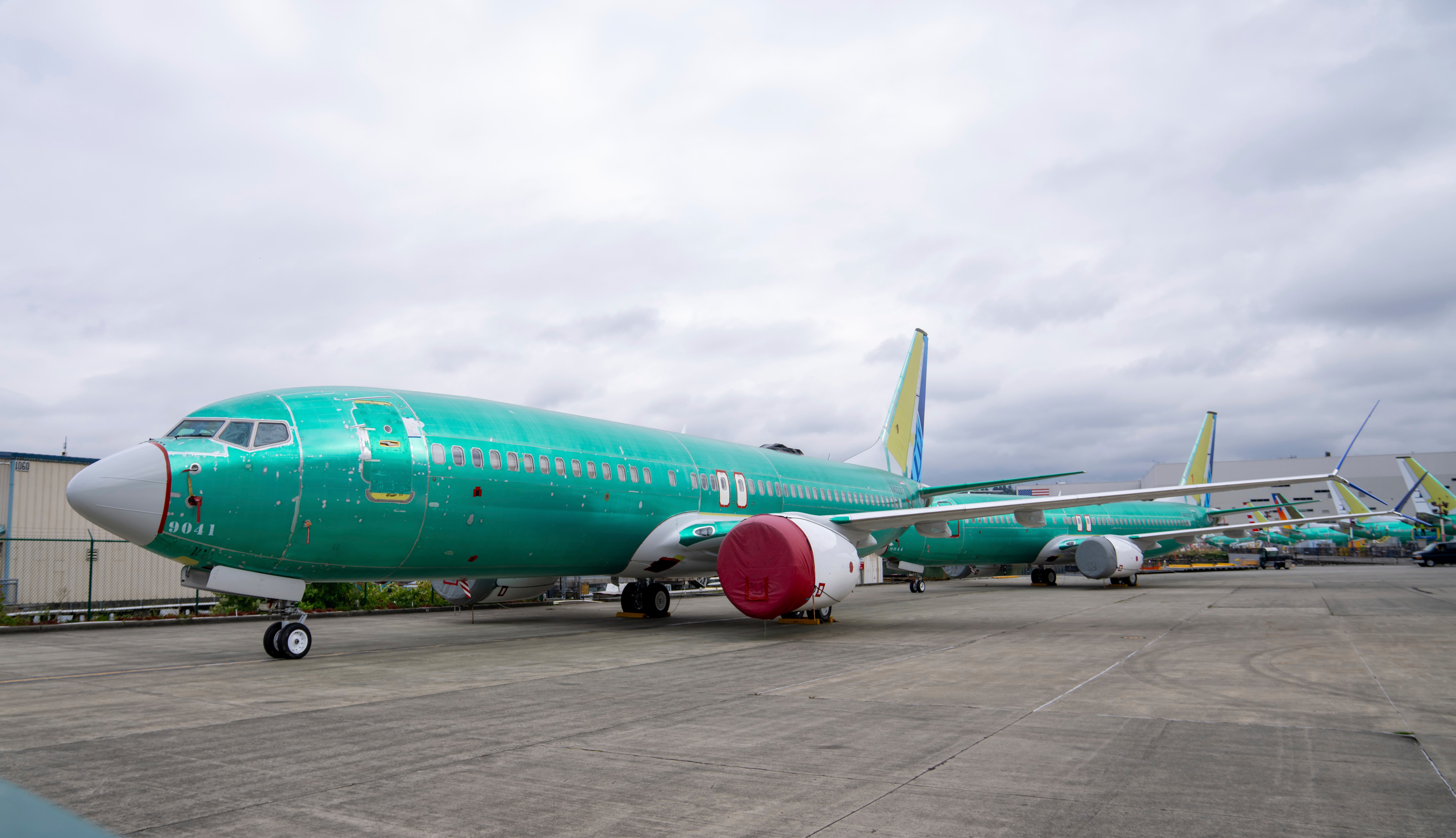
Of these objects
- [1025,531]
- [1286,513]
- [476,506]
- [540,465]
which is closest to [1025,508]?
[540,465]

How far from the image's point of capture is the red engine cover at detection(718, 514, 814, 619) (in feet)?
45.6

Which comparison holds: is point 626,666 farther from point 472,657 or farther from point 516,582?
point 516,582

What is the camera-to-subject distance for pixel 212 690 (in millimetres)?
8469

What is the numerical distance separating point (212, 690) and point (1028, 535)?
31.0m

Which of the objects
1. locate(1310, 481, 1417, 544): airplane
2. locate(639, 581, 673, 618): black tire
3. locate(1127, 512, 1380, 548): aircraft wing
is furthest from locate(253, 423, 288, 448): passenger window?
locate(1310, 481, 1417, 544): airplane

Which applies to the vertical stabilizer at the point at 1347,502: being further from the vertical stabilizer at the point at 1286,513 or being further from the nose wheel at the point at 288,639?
the nose wheel at the point at 288,639

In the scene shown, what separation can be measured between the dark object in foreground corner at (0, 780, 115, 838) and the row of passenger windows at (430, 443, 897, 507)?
11.1 meters

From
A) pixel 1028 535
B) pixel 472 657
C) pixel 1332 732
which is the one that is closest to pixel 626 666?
pixel 472 657

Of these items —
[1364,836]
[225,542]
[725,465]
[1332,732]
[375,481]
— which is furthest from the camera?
[725,465]

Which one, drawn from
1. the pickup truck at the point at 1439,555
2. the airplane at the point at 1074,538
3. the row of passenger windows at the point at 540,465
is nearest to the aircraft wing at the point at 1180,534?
the airplane at the point at 1074,538

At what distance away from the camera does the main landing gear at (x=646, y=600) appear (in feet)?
61.8

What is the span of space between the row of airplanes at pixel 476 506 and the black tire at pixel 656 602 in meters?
0.04

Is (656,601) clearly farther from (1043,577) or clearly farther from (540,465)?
(1043,577)

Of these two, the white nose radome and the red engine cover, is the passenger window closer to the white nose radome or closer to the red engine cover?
the white nose radome
